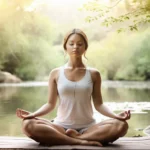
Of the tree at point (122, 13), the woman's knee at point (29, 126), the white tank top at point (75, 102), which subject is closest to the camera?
the woman's knee at point (29, 126)

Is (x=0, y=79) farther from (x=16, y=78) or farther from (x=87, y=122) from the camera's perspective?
(x=87, y=122)

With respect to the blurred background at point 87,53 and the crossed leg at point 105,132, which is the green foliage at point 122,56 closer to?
the blurred background at point 87,53

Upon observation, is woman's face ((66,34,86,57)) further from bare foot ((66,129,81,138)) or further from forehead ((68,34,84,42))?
bare foot ((66,129,81,138))

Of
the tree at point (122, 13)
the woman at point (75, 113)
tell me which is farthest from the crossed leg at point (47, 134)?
the tree at point (122, 13)

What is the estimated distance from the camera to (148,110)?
10.1 feet

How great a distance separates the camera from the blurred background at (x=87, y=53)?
302 centimetres

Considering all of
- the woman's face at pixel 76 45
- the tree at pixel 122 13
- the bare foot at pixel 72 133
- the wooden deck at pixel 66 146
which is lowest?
the wooden deck at pixel 66 146

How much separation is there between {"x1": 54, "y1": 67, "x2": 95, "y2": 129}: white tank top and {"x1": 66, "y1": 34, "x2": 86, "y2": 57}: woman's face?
15 cm

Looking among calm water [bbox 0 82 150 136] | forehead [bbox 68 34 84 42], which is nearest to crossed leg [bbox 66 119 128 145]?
forehead [bbox 68 34 84 42]

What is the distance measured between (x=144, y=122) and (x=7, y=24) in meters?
1.43

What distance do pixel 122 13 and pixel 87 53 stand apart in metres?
0.45

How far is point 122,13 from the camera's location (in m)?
3.02

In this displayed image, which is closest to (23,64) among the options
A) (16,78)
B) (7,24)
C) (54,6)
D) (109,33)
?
(16,78)

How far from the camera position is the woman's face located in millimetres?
2246
